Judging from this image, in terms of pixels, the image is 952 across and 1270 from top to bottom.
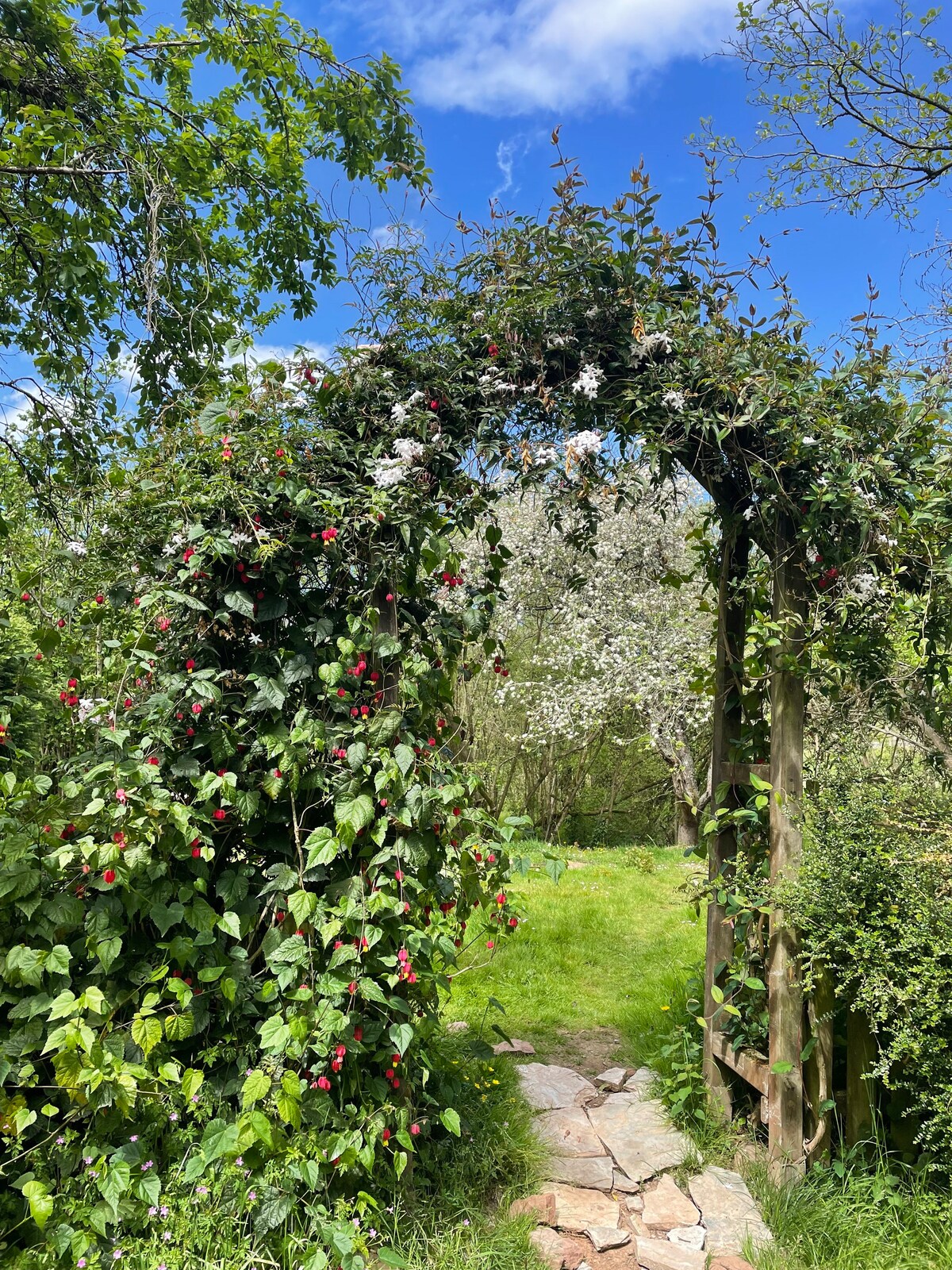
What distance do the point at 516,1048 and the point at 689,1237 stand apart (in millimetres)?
1463

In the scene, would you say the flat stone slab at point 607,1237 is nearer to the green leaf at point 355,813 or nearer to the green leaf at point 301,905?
the green leaf at point 301,905

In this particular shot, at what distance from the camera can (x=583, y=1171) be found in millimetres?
2879

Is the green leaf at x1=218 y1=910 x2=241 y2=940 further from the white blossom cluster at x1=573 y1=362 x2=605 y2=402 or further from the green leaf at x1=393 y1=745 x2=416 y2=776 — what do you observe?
the white blossom cluster at x1=573 y1=362 x2=605 y2=402

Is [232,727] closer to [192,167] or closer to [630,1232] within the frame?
[630,1232]

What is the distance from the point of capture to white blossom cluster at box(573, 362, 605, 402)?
270cm

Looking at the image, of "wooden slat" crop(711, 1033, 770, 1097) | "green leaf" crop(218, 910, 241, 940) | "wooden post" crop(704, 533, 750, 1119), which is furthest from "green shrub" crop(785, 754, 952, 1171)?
"green leaf" crop(218, 910, 241, 940)

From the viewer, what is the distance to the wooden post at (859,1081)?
268 centimetres

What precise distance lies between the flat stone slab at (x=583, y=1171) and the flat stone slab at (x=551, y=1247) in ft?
0.95

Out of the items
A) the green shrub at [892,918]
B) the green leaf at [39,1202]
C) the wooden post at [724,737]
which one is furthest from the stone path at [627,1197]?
the green leaf at [39,1202]

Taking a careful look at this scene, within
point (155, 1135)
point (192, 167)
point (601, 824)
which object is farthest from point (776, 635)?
point (601, 824)

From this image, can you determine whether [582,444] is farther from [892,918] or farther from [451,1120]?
[451,1120]

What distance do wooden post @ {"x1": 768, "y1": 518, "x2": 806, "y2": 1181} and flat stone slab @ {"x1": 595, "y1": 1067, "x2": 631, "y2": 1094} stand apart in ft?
2.79

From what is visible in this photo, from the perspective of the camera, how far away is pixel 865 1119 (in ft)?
8.91

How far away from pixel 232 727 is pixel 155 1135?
1245 mm
